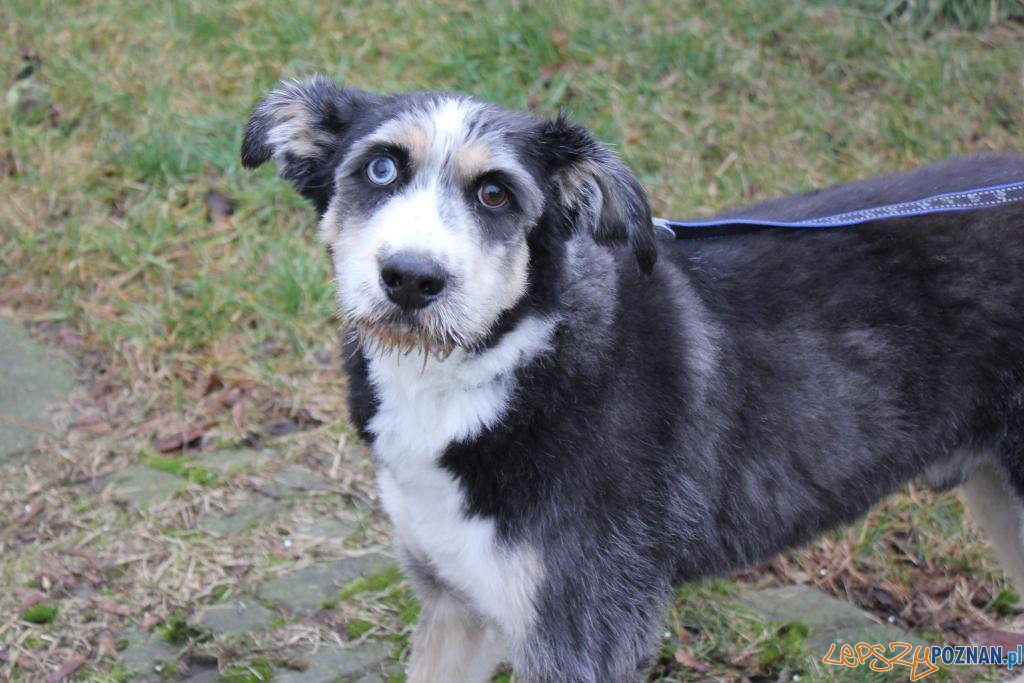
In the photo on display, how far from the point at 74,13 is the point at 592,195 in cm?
572

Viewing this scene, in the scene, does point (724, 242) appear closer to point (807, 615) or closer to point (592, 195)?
point (592, 195)

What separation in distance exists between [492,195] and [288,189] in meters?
3.45

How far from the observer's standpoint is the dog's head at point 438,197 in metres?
2.74

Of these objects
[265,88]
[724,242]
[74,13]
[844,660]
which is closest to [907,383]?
[724,242]

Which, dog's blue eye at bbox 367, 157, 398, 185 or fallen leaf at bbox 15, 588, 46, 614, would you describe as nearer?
dog's blue eye at bbox 367, 157, 398, 185

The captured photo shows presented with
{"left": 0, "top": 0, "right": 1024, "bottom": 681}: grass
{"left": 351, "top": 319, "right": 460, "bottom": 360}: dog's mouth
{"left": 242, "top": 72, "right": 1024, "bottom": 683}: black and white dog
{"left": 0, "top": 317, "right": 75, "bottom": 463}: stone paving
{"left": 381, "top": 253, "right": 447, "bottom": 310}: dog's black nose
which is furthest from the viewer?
{"left": 0, "top": 317, "right": 75, "bottom": 463}: stone paving

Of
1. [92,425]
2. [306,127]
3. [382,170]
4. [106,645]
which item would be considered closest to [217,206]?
[92,425]

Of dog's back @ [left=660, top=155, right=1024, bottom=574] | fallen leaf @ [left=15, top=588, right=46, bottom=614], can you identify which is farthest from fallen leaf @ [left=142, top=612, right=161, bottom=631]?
dog's back @ [left=660, top=155, right=1024, bottom=574]

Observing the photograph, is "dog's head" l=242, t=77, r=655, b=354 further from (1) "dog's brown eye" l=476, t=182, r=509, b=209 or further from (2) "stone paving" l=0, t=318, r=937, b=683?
(2) "stone paving" l=0, t=318, r=937, b=683

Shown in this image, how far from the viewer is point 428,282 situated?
8.83 feet

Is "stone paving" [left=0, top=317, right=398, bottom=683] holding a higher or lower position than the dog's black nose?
lower

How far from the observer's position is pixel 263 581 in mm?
4117

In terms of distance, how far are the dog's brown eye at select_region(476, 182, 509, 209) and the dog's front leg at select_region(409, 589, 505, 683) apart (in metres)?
1.20

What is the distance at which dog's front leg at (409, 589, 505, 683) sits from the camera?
3.39 meters
